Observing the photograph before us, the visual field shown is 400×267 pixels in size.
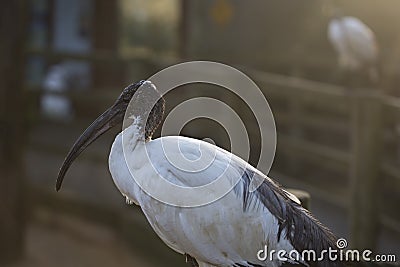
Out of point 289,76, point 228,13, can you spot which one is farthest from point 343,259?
point 228,13

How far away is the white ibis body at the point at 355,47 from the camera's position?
9.36m

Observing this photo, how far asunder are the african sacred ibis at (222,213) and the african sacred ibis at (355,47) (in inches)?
241

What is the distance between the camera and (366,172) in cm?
556

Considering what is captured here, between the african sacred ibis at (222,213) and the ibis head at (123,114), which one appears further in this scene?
the ibis head at (123,114)

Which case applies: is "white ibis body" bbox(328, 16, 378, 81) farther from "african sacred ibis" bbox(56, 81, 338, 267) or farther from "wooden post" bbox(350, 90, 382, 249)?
"african sacred ibis" bbox(56, 81, 338, 267)

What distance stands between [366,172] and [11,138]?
3168 millimetres

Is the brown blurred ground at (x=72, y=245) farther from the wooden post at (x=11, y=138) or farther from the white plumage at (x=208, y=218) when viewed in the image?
the white plumage at (x=208, y=218)

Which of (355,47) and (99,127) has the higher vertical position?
(99,127)

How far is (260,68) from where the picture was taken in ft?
Result: 31.9

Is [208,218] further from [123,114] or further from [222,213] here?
[123,114]

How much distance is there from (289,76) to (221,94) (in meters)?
2.78

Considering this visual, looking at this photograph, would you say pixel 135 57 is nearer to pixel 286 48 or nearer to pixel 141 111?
pixel 286 48

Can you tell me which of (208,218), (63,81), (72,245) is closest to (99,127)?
(208,218)

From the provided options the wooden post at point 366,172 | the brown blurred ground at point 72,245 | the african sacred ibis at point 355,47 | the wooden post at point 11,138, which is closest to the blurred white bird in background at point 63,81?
the brown blurred ground at point 72,245
